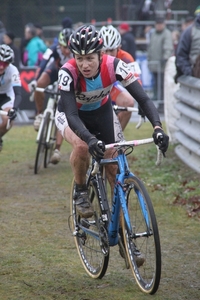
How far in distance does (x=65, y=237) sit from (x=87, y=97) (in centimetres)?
181

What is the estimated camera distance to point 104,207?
18.6 feet

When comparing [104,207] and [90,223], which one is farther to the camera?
[90,223]

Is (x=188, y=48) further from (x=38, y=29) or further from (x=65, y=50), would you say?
(x=38, y=29)

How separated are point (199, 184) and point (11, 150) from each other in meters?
5.39

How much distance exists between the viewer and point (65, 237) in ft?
23.9

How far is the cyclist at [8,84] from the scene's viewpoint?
32.6ft

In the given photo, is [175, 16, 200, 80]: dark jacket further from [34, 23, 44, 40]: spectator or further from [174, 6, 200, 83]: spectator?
[34, 23, 44, 40]: spectator

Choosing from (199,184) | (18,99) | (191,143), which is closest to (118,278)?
(199,184)

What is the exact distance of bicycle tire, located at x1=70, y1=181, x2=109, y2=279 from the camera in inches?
231

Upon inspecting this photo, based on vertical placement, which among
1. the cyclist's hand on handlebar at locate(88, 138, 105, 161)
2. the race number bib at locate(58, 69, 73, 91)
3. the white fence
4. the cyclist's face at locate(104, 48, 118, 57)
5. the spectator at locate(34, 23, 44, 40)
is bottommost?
the spectator at locate(34, 23, 44, 40)

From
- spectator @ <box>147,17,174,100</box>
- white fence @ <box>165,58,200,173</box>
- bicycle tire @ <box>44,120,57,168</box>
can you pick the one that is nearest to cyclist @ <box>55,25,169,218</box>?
white fence @ <box>165,58,200,173</box>

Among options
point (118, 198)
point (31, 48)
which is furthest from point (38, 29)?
point (118, 198)

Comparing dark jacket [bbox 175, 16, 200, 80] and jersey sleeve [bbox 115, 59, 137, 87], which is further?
dark jacket [bbox 175, 16, 200, 80]

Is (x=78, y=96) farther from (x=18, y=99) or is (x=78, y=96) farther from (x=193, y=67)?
(x=193, y=67)
